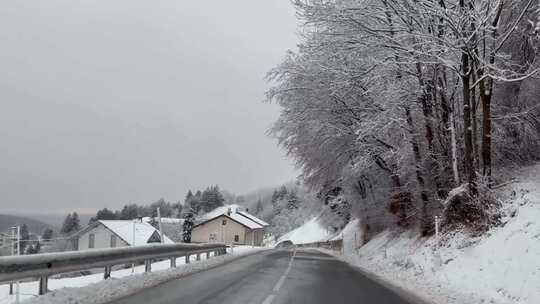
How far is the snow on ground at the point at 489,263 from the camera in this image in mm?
10109

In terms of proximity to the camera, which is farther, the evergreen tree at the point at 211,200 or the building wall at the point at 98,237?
the evergreen tree at the point at 211,200

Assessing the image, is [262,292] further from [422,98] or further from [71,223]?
[71,223]

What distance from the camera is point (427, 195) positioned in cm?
2148

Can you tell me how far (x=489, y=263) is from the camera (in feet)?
39.9

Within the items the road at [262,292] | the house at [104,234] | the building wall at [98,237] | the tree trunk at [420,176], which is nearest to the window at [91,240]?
the house at [104,234]

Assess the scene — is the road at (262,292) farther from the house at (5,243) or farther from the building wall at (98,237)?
the building wall at (98,237)

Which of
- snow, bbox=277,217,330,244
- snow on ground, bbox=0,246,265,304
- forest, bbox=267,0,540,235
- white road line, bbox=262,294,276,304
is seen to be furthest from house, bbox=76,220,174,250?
snow, bbox=277,217,330,244

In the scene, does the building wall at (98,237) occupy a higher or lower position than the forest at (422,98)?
lower

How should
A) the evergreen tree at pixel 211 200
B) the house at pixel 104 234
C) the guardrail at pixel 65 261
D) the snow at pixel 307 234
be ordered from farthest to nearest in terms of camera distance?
the evergreen tree at pixel 211 200, the snow at pixel 307 234, the house at pixel 104 234, the guardrail at pixel 65 261

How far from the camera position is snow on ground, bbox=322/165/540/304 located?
33.2 ft

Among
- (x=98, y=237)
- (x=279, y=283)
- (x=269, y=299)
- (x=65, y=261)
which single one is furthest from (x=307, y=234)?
(x=65, y=261)

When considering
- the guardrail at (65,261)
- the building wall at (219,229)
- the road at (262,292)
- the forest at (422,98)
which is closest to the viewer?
the guardrail at (65,261)

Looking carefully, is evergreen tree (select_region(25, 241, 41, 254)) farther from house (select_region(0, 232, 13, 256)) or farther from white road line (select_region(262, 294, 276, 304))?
white road line (select_region(262, 294, 276, 304))

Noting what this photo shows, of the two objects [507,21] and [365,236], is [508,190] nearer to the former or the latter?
[507,21]
